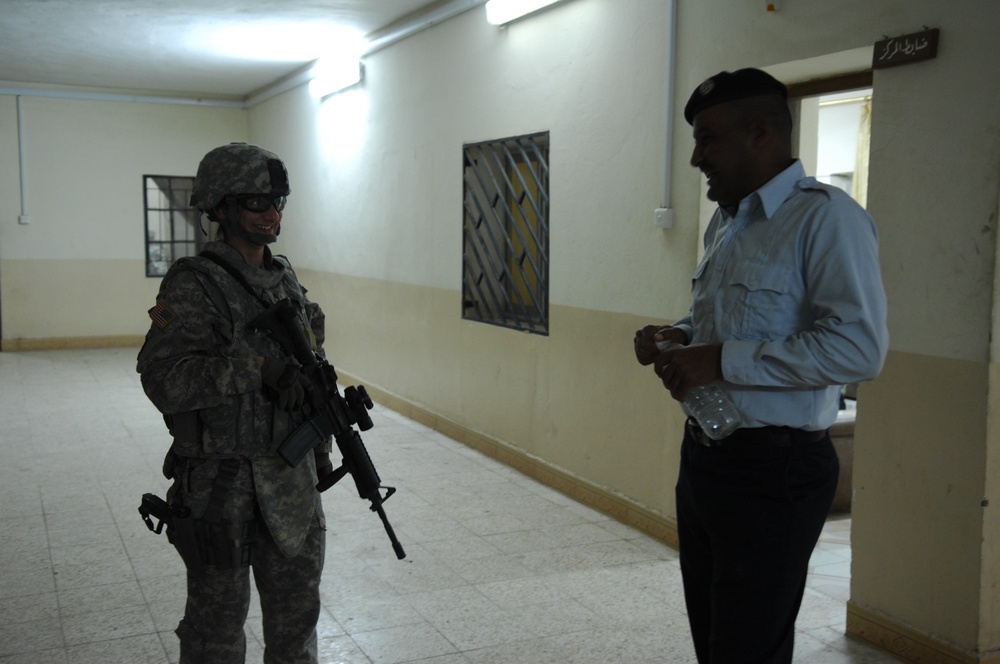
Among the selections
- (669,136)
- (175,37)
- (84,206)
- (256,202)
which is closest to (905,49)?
(669,136)

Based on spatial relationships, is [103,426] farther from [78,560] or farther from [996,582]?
[996,582]

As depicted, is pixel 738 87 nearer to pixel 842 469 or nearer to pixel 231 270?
pixel 231 270

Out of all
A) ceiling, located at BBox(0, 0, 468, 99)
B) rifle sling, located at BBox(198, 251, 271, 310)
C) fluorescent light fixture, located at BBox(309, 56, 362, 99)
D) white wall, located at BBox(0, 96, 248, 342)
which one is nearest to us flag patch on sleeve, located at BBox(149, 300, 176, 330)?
rifle sling, located at BBox(198, 251, 271, 310)

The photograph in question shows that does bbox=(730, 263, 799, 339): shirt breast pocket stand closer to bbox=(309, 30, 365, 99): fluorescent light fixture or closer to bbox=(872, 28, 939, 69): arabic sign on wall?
bbox=(872, 28, 939, 69): arabic sign on wall

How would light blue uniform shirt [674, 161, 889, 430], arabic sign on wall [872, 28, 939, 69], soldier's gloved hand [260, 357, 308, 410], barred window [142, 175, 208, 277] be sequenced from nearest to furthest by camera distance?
light blue uniform shirt [674, 161, 889, 430] → soldier's gloved hand [260, 357, 308, 410] → arabic sign on wall [872, 28, 939, 69] → barred window [142, 175, 208, 277]

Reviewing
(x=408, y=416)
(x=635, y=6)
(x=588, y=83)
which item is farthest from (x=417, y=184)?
(x=635, y=6)

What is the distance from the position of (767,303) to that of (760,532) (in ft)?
1.28

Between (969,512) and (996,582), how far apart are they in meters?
0.20

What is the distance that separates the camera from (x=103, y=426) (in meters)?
5.73

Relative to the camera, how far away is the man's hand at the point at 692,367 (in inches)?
57.9

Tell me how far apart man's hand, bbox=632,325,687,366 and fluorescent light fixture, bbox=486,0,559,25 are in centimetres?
294

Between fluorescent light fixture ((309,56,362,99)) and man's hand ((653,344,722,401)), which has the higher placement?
fluorescent light fixture ((309,56,362,99))

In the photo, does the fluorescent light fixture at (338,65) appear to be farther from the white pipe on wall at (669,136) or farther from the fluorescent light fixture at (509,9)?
the white pipe on wall at (669,136)

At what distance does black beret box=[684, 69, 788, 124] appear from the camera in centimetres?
151
